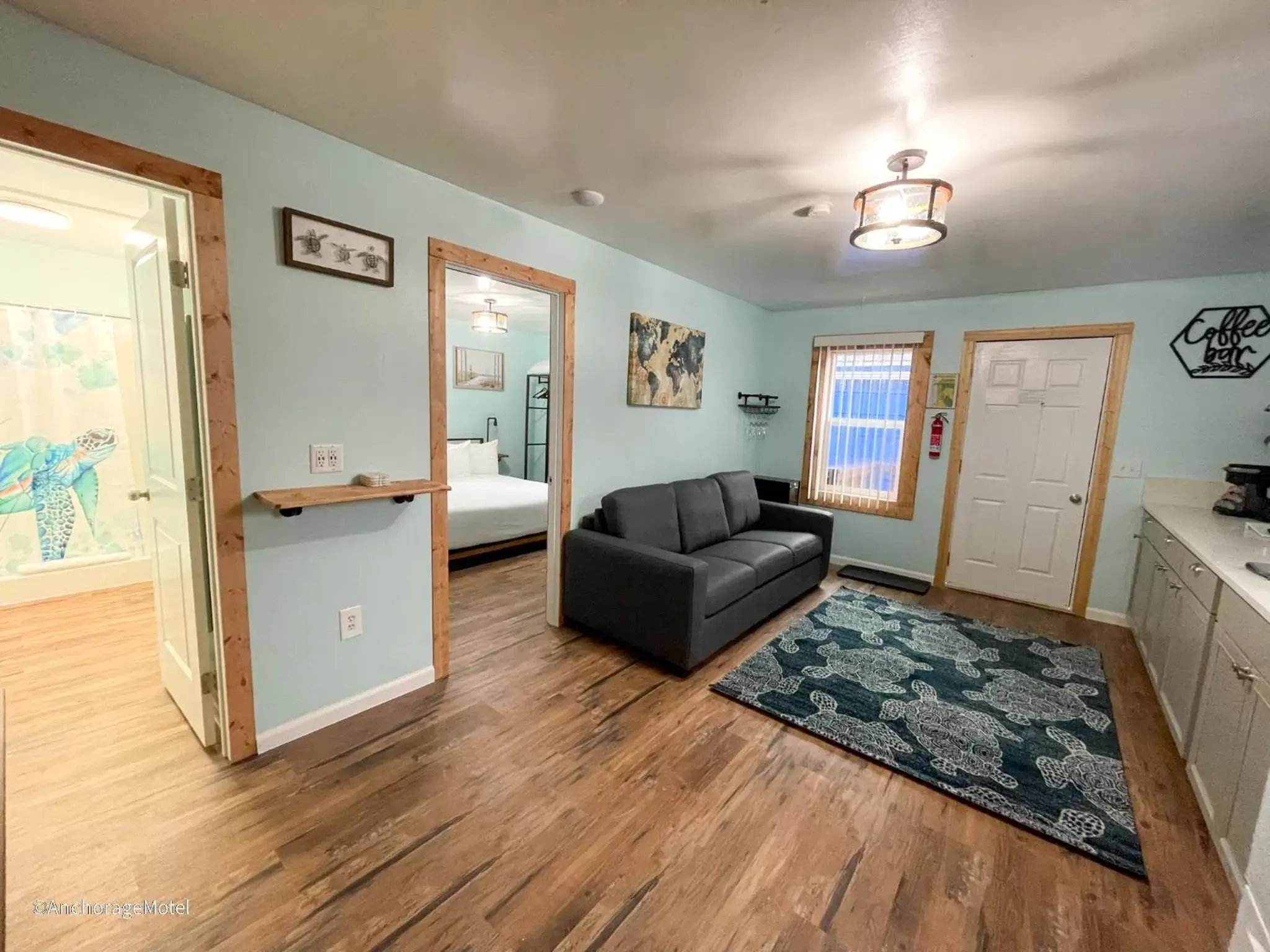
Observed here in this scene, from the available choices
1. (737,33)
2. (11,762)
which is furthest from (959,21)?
(11,762)

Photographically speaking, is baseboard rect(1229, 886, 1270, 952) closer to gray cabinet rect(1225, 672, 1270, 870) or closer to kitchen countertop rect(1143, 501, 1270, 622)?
gray cabinet rect(1225, 672, 1270, 870)

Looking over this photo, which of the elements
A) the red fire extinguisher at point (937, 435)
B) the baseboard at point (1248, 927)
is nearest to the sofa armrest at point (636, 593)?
the baseboard at point (1248, 927)

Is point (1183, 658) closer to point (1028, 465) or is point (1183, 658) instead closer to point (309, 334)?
point (1028, 465)

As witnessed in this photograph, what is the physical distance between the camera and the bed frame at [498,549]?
169 inches

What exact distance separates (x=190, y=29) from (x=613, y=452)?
251 centimetres

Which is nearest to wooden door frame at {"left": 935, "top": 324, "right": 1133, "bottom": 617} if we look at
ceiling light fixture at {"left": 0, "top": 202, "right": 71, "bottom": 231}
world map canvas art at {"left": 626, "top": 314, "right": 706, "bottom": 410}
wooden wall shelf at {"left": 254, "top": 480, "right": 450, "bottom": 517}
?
world map canvas art at {"left": 626, "top": 314, "right": 706, "bottom": 410}

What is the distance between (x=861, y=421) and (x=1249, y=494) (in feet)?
7.44

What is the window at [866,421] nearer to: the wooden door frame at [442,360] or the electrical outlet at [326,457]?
→ the wooden door frame at [442,360]

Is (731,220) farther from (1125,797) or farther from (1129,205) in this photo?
(1125,797)

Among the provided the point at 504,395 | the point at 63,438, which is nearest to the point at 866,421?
the point at 504,395

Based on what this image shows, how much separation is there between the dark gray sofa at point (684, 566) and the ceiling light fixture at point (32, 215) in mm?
3070

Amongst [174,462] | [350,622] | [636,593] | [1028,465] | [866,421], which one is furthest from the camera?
[866,421]

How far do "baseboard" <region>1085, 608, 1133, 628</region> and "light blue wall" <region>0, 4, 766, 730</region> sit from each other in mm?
4302

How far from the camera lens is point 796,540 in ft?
12.3
